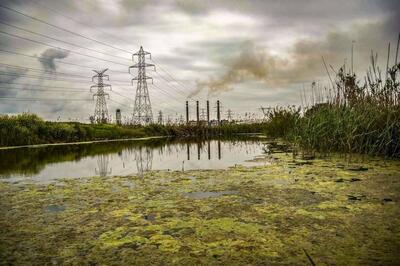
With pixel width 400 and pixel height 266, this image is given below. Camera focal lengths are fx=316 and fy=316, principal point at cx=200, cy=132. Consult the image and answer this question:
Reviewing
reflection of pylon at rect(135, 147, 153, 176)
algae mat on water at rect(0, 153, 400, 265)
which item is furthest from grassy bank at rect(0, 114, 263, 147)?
algae mat on water at rect(0, 153, 400, 265)

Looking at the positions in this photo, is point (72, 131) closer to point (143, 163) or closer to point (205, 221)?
point (143, 163)

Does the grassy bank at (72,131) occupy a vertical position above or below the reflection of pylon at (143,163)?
above

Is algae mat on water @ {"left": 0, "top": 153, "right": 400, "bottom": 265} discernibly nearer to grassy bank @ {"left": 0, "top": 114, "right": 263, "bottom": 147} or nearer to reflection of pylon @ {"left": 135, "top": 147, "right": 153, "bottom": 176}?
reflection of pylon @ {"left": 135, "top": 147, "right": 153, "bottom": 176}

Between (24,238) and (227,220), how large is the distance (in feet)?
3.73

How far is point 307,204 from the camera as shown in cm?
228

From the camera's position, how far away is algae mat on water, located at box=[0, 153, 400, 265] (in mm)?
1431

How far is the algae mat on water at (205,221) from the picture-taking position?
143 cm

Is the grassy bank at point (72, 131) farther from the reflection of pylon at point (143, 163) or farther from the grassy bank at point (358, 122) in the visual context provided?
the grassy bank at point (358, 122)

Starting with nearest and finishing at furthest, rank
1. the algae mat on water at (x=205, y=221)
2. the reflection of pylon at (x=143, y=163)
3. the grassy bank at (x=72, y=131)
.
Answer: the algae mat on water at (x=205, y=221), the reflection of pylon at (x=143, y=163), the grassy bank at (x=72, y=131)

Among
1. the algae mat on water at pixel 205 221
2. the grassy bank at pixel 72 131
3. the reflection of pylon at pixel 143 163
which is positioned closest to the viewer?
the algae mat on water at pixel 205 221

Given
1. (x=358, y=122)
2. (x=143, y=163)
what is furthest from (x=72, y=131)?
(x=358, y=122)

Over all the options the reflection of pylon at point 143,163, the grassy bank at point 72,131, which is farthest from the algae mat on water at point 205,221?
the grassy bank at point 72,131

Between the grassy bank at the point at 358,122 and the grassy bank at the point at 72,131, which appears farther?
the grassy bank at the point at 72,131

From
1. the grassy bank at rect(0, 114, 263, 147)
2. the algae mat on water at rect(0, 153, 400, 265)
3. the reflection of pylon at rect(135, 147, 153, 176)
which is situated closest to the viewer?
the algae mat on water at rect(0, 153, 400, 265)
